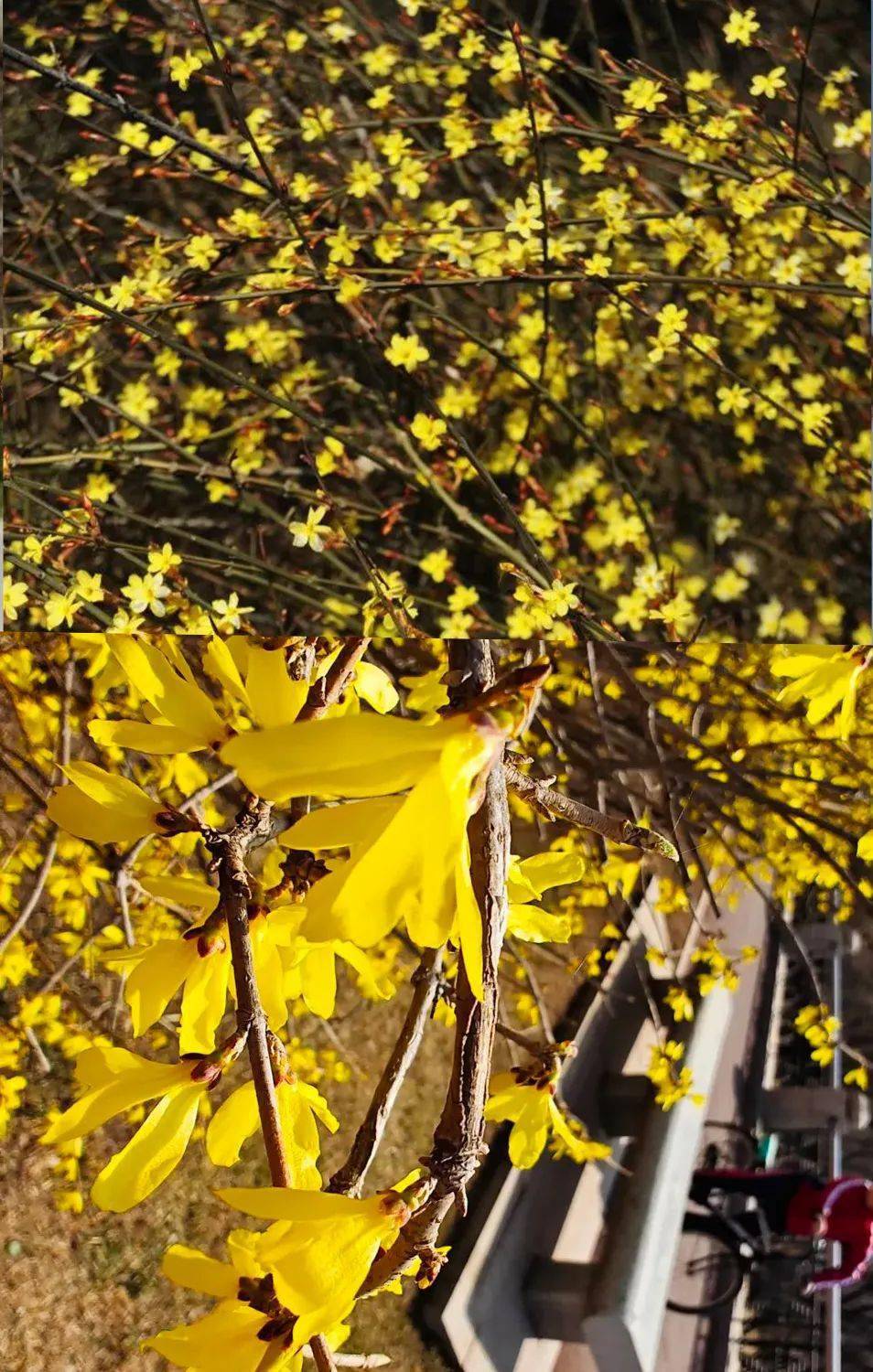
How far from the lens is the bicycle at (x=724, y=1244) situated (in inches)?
34.4

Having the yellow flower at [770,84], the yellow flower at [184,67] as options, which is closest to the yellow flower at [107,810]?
the yellow flower at [184,67]

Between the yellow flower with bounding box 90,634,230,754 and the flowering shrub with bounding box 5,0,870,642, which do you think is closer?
the yellow flower with bounding box 90,634,230,754

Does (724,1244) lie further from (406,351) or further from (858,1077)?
(406,351)

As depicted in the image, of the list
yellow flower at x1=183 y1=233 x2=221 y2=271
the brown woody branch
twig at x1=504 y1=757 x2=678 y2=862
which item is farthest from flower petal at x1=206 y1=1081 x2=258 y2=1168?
yellow flower at x1=183 y1=233 x2=221 y2=271

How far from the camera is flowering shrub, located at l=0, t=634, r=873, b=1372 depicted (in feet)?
1.26

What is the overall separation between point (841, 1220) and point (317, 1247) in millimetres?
620

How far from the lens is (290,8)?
84 cm

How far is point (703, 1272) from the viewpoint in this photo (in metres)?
0.88

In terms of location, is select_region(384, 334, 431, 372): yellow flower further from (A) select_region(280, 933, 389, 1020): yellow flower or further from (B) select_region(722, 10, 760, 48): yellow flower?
(A) select_region(280, 933, 389, 1020): yellow flower

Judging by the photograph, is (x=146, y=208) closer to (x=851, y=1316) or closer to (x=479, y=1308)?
(x=479, y=1308)

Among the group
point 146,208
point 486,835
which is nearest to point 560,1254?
point 486,835

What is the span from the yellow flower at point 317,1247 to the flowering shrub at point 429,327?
0.49 meters

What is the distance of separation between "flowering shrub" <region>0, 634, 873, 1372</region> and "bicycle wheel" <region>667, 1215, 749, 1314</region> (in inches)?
4.1

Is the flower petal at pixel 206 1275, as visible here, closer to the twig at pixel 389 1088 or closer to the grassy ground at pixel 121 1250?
the twig at pixel 389 1088
